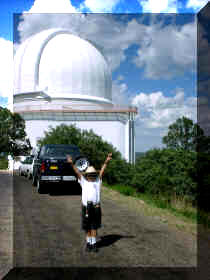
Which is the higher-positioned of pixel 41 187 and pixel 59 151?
pixel 59 151

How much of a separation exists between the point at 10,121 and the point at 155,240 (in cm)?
4031

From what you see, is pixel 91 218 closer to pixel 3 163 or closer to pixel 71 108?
pixel 3 163

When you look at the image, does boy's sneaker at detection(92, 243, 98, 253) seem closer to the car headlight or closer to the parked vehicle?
the car headlight

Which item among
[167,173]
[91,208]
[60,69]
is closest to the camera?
[91,208]

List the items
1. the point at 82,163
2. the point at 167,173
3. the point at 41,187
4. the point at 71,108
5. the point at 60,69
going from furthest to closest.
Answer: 1. the point at 60,69
2. the point at 71,108
3. the point at 167,173
4. the point at 41,187
5. the point at 82,163

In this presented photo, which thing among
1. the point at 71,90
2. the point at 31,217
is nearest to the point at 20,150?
the point at 71,90

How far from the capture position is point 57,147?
49.9 feet

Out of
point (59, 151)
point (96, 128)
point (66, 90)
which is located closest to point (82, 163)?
point (59, 151)

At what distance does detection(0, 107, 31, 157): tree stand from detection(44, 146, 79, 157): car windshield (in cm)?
3004

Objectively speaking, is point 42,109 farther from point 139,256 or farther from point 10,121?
point 139,256

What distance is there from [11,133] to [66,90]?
39.2 feet

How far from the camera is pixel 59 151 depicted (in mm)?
14984

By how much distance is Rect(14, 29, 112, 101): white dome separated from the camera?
52844 mm

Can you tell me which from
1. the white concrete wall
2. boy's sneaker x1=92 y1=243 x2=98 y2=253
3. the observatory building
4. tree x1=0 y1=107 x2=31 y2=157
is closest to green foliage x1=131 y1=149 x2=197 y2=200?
boy's sneaker x1=92 y1=243 x2=98 y2=253
